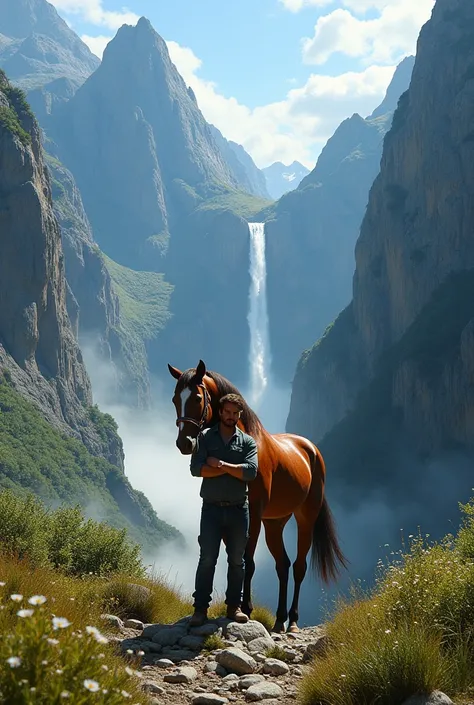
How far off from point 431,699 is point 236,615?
3.86 m

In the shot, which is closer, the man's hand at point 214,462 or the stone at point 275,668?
the stone at point 275,668

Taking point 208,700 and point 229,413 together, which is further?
point 229,413

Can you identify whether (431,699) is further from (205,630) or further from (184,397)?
(184,397)

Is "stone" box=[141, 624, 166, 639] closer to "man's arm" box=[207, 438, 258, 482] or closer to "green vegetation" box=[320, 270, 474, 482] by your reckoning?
"man's arm" box=[207, 438, 258, 482]

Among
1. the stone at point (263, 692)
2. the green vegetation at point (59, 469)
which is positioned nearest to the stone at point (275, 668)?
the stone at point (263, 692)

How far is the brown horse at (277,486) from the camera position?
882 cm

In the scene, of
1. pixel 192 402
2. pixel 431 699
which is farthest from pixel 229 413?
pixel 431 699

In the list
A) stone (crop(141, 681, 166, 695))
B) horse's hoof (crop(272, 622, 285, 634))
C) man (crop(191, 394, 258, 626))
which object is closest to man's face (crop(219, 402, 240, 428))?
man (crop(191, 394, 258, 626))

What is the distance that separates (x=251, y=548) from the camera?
9.85 metres

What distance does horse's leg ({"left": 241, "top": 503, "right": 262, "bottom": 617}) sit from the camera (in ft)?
31.7

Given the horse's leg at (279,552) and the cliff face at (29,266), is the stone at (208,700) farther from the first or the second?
the cliff face at (29,266)

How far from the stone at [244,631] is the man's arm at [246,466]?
1792mm

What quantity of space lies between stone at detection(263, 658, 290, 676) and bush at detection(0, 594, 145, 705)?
3.87 m

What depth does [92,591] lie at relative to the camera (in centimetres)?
1005
